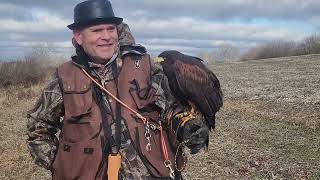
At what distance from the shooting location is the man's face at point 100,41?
11.2 ft

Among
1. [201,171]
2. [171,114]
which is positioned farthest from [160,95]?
[201,171]

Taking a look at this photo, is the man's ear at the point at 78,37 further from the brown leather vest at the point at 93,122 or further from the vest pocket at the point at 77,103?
the vest pocket at the point at 77,103

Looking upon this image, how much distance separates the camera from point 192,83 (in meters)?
3.51

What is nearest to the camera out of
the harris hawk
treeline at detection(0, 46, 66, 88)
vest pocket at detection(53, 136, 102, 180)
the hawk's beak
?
vest pocket at detection(53, 136, 102, 180)

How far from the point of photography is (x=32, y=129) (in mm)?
3678

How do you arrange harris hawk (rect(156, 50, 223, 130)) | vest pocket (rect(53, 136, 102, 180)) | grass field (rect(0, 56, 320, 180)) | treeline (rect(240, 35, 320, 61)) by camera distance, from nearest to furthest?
vest pocket (rect(53, 136, 102, 180))
harris hawk (rect(156, 50, 223, 130))
grass field (rect(0, 56, 320, 180))
treeline (rect(240, 35, 320, 61))

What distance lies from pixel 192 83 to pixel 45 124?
1087 millimetres

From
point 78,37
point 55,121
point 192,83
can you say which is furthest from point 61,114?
point 192,83

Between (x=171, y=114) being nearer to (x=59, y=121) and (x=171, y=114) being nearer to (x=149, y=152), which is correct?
(x=149, y=152)

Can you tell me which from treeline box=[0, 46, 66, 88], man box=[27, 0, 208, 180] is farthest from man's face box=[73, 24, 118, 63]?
treeline box=[0, 46, 66, 88]

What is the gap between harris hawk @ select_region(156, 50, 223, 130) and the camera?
3.50m

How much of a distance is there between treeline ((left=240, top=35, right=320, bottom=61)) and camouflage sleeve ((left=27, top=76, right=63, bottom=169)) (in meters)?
65.3

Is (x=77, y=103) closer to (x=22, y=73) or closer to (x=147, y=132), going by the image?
(x=147, y=132)

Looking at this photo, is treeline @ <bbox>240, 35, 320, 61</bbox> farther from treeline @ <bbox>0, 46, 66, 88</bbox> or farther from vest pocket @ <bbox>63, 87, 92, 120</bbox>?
vest pocket @ <bbox>63, 87, 92, 120</bbox>
